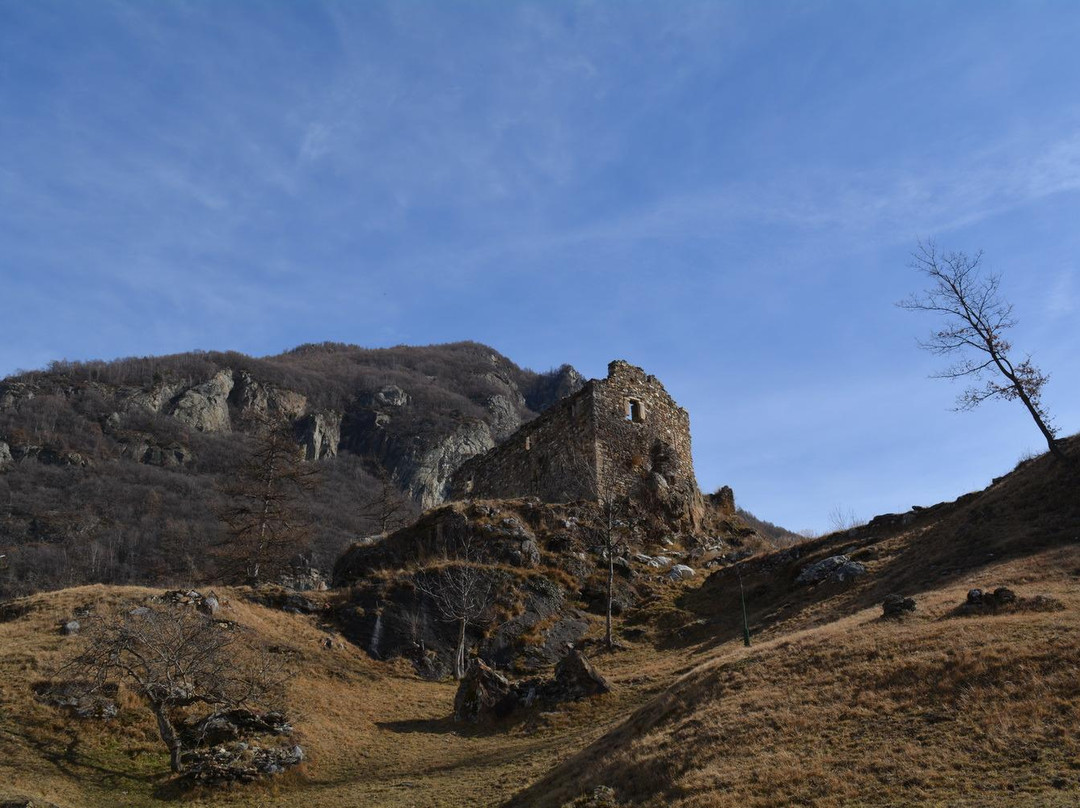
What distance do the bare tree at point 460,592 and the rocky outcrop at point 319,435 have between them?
96.9 meters

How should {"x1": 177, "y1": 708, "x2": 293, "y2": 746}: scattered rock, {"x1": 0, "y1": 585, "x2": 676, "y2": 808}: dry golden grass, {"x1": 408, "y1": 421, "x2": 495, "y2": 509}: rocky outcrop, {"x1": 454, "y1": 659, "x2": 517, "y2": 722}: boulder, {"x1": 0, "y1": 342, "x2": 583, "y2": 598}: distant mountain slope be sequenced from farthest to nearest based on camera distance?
1. {"x1": 408, "y1": 421, "x2": 495, "y2": 509}: rocky outcrop
2. {"x1": 0, "y1": 342, "x2": 583, "y2": 598}: distant mountain slope
3. {"x1": 454, "y1": 659, "x2": 517, "y2": 722}: boulder
4. {"x1": 177, "y1": 708, "x2": 293, "y2": 746}: scattered rock
5. {"x1": 0, "y1": 585, "x2": 676, "y2": 808}: dry golden grass

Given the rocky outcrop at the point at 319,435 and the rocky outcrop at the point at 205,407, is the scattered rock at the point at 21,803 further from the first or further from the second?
the rocky outcrop at the point at 205,407

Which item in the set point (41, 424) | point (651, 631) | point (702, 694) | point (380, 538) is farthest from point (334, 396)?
point (702, 694)

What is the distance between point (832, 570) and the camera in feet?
89.2

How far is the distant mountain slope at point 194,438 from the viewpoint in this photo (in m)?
66.9

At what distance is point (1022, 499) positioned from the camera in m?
25.3

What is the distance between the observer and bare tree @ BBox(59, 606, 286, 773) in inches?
725

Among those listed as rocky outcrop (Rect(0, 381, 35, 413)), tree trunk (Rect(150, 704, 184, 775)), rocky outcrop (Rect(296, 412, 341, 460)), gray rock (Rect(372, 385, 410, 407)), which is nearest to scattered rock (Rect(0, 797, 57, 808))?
tree trunk (Rect(150, 704, 184, 775))

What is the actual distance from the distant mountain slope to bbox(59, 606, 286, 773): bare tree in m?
27.1

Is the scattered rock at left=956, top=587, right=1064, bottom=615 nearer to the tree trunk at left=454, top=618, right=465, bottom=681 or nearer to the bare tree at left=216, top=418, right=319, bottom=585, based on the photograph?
the tree trunk at left=454, top=618, right=465, bottom=681

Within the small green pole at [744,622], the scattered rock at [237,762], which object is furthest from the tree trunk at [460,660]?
the small green pole at [744,622]

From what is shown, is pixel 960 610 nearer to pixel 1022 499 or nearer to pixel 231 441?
pixel 1022 499

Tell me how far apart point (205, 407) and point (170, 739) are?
114892 millimetres

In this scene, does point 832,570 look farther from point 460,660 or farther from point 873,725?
point 873,725
